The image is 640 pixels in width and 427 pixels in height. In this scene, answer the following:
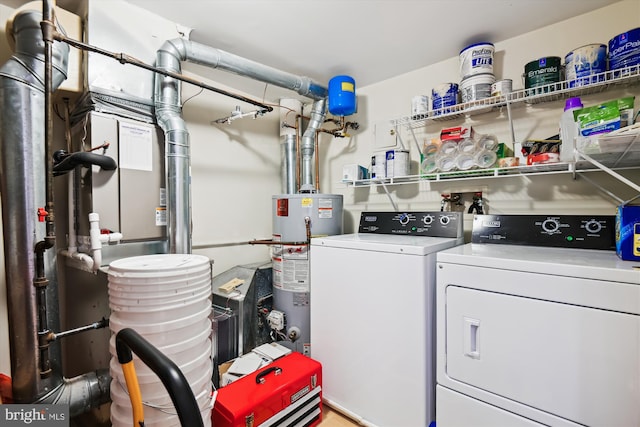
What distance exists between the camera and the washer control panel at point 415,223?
5.68 feet

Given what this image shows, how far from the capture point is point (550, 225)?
1.47 meters

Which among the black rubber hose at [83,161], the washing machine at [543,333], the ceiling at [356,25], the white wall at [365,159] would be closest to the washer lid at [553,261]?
the washing machine at [543,333]

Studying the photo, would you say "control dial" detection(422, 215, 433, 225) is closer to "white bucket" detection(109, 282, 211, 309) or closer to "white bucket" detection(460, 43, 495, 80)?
"white bucket" detection(460, 43, 495, 80)

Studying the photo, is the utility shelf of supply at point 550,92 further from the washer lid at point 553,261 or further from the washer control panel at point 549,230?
the washer lid at point 553,261

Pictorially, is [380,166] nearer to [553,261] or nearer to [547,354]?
[553,261]

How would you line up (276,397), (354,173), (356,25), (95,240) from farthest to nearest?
1. (354,173)
2. (356,25)
3. (276,397)
4. (95,240)

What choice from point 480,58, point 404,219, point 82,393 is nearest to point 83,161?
point 82,393

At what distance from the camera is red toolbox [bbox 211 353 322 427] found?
133cm

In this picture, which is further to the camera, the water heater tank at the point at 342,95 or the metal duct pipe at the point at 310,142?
the metal duct pipe at the point at 310,142

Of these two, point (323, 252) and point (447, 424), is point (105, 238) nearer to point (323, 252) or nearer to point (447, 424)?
A: point (323, 252)

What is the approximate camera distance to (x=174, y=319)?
1.15 m

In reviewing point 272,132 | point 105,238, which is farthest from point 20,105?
point 272,132

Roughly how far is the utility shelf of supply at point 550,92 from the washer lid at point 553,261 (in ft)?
2.59

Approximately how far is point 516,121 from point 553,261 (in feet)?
3.57
